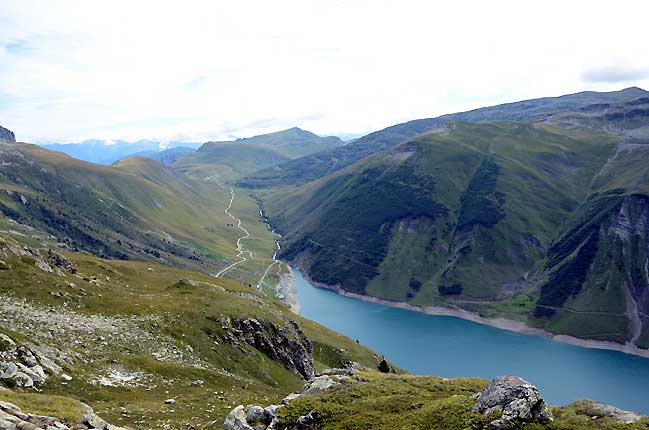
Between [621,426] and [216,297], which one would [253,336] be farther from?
[621,426]

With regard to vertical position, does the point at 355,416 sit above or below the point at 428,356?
above

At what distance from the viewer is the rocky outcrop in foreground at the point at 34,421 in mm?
20825

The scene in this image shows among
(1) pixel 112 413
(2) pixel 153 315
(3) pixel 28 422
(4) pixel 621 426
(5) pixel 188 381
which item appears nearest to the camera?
(3) pixel 28 422

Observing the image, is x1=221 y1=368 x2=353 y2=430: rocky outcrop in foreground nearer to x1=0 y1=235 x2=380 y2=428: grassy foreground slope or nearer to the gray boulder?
the gray boulder

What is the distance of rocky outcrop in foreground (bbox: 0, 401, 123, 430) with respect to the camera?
68.3ft

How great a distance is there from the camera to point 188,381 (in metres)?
50.3

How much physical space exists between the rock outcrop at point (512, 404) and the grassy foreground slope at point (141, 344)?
22684 millimetres

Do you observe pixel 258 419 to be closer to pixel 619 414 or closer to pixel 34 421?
pixel 34 421

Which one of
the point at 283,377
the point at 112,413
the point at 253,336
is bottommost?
the point at 283,377

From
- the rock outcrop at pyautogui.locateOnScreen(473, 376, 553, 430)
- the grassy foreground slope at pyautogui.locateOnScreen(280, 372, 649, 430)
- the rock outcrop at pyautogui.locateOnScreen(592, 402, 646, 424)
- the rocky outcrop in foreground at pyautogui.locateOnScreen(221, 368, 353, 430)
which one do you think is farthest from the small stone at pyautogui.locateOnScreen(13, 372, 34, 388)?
the rock outcrop at pyautogui.locateOnScreen(592, 402, 646, 424)

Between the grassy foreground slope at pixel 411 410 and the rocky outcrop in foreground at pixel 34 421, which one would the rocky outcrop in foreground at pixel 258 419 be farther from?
the rocky outcrop in foreground at pixel 34 421

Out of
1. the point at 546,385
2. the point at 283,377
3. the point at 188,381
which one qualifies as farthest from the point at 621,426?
the point at 546,385

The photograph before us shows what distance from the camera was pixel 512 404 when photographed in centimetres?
2814

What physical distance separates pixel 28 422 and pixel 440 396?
2836 centimetres
